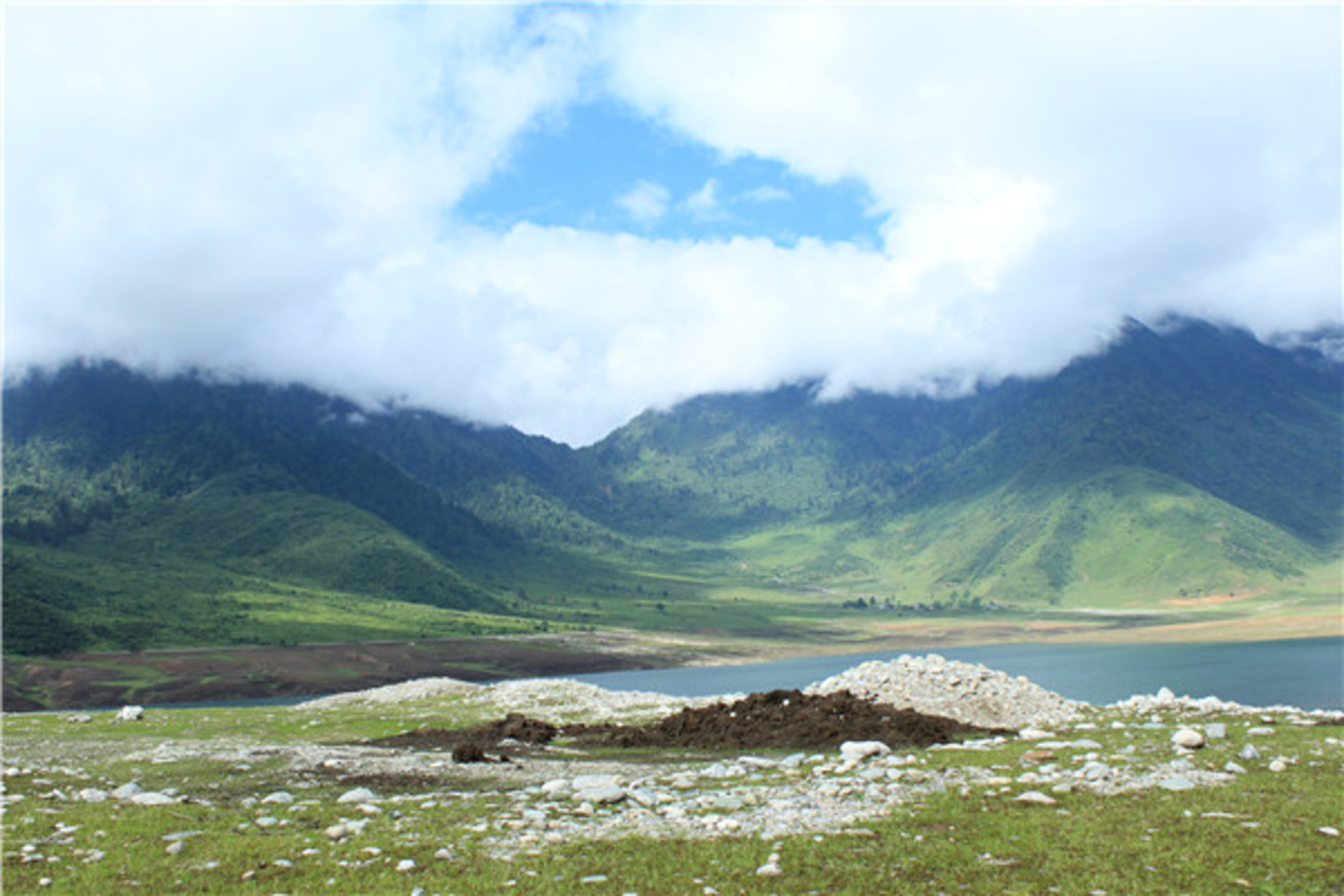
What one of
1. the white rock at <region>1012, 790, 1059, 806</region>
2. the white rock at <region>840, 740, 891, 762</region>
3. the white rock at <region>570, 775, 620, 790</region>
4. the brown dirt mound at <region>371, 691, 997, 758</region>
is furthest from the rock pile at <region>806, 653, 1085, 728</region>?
the white rock at <region>570, 775, 620, 790</region>

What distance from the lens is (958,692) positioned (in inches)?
1681

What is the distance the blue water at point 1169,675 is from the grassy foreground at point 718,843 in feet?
274

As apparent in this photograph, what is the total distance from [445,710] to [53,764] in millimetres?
28854

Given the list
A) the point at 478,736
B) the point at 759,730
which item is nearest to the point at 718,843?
the point at 759,730

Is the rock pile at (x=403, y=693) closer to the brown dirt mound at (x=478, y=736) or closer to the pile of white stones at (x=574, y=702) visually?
the pile of white stones at (x=574, y=702)

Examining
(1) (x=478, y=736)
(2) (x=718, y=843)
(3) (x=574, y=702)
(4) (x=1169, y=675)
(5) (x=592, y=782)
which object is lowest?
(4) (x=1169, y=675)

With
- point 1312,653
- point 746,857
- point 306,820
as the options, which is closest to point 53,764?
point 306,820

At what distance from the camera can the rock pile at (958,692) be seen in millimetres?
40656

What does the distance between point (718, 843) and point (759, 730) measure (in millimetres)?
19452

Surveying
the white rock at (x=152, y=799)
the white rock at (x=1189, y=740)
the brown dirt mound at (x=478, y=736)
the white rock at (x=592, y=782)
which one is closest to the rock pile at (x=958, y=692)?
the white rock at (x=1189, y=740)

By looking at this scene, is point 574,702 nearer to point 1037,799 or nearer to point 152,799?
point 152,799

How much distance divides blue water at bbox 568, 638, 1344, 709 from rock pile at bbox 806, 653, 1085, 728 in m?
59.8

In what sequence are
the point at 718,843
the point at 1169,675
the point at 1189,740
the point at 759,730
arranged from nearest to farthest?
the point at 718,843, the point at 1189,740, the point at 759,730, the point at 1169,675

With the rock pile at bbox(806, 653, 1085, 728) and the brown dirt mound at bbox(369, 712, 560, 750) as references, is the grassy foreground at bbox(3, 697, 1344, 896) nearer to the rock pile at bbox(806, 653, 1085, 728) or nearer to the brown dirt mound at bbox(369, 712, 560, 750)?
the brown dirt mound at bbox(369, 712, 560, 750)
